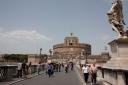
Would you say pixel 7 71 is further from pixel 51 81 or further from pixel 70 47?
pixel 70 47

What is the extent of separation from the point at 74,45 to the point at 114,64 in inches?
5653

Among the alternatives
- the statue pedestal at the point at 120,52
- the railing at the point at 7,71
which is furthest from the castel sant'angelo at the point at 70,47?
the statue pedestal at the point at 120,52

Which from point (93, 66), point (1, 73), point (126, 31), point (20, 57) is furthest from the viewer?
point (20, 57)

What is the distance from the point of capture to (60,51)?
155750 mm

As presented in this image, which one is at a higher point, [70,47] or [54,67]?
[70,47]

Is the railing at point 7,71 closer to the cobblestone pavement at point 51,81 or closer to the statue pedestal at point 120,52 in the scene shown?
the cobblestone pavement at point 51,81

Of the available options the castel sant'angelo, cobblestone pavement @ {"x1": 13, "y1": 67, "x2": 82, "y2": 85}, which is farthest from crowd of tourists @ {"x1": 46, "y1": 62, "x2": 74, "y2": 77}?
the castel sant'angelo

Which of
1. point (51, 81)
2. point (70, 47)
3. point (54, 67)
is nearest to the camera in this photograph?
point (51, 81)

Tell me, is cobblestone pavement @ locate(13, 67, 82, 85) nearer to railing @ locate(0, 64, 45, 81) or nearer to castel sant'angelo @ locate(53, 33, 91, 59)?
railing @ locate(0, 64, 45, 81)

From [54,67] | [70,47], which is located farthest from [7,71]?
[70,47]

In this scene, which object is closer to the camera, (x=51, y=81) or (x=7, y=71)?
(x=51, y=81)

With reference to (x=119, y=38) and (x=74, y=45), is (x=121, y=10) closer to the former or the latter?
(x=119, y=38)

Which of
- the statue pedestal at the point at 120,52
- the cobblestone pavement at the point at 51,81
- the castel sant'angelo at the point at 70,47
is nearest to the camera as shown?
the statue pedestal at the point at 120,52

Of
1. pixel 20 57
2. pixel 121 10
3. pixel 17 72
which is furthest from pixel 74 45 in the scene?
pixel 121 10
